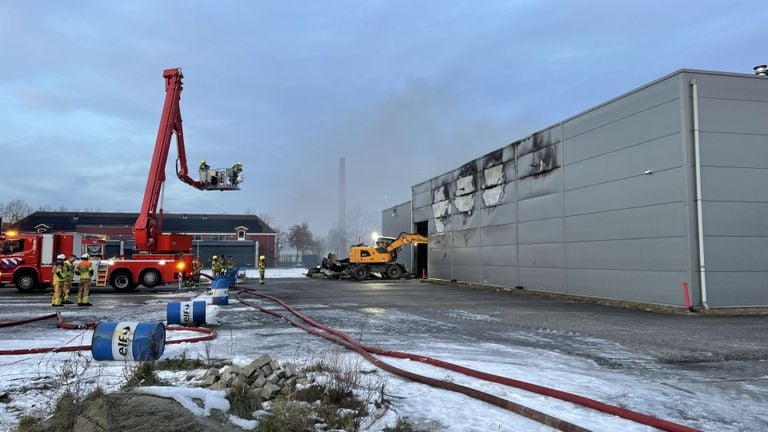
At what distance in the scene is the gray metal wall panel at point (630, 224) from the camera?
1563cm

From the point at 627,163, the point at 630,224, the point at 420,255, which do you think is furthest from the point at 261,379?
the point at 420,255

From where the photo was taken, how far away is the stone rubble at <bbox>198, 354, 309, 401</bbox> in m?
5.20

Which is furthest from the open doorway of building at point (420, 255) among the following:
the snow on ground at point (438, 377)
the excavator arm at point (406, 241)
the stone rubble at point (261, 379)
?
the stone rubble at point (261, 379)

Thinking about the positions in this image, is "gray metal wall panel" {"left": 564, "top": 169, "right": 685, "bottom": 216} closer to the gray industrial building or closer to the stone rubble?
the gray industrial building

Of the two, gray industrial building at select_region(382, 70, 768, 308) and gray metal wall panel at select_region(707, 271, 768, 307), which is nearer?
gray metal wall panel at select_region(707, 271, 768, 307)

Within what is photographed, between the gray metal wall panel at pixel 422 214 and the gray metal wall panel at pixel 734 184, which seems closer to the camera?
the gray metal wall panel at pixel 734 184

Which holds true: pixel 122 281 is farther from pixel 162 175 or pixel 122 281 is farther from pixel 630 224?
pixel 630 224

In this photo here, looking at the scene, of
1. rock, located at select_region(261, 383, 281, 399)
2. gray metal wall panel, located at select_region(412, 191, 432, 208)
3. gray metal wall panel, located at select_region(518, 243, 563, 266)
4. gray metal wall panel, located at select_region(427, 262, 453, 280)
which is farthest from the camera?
gray metal wall panel, located at select_region(412, 191, 432, 208)

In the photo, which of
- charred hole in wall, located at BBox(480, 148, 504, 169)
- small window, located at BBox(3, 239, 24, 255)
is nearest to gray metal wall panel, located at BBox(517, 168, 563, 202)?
charred hole in wall, located at BBox(480, 148, 504, 169)

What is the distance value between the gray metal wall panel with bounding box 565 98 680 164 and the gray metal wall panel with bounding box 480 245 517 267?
5908 millimetres

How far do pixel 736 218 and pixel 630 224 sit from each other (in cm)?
303

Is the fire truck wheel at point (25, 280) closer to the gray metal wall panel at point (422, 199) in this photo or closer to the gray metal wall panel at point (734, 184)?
the gray metal wall panel at point (422, 199)

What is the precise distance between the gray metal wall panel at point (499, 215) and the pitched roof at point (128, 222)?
2183 inches

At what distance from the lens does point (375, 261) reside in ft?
117
